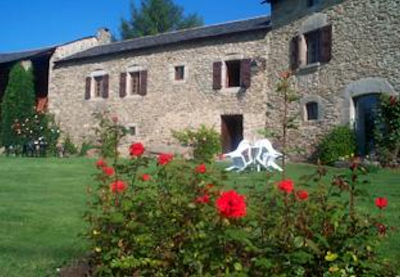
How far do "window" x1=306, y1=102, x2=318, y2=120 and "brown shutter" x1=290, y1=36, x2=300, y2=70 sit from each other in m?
1.40

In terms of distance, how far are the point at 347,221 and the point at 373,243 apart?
18cm

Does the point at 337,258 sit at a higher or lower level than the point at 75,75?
lower

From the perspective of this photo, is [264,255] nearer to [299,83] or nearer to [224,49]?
[299,83]

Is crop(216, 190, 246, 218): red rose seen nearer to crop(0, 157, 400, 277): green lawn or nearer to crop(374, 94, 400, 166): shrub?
crop(0, 157, 400, 277): green lawn

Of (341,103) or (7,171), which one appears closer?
(7,171)

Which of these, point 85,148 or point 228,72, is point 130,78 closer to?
point 85,148

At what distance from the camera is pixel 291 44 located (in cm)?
1742

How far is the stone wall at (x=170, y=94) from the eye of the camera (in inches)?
729

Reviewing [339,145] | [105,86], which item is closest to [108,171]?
[339,145]

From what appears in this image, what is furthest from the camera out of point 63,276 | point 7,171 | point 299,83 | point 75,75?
point 75,75

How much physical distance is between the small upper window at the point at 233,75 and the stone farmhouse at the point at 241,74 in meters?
0.04

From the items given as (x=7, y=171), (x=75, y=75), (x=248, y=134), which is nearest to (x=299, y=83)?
(x=248, y=134)

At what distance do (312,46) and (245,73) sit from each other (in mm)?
2623

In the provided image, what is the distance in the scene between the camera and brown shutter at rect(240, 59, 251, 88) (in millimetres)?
18469
